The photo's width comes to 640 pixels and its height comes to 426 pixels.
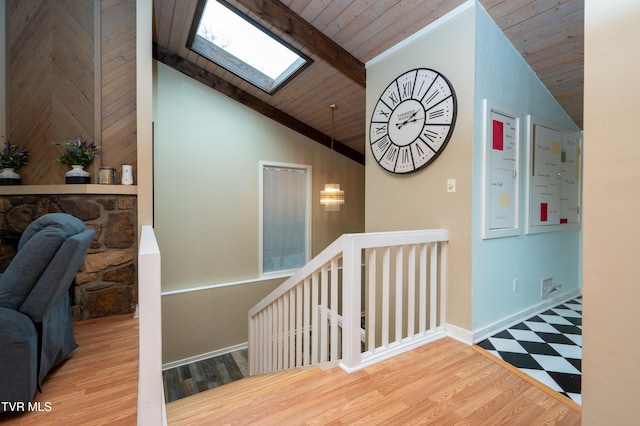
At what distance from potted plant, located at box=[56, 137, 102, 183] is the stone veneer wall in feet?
0.55

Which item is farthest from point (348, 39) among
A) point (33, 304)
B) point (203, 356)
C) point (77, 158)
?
point (203, 356)

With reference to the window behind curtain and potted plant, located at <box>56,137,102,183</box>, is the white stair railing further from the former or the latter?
potted plant, located at <box>56,137,102,183</box>

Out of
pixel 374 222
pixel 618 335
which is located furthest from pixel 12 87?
pixel 618 335

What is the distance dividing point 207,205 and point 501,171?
371 centimetres

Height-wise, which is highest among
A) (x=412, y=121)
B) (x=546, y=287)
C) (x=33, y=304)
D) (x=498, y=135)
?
(x=412, y=121)

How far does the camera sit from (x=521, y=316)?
2.61 m

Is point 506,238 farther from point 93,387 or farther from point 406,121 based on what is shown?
point 93,387

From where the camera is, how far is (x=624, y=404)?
96 centimetres

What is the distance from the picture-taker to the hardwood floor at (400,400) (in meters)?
1.41

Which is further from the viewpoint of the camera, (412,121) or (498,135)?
(412,121)

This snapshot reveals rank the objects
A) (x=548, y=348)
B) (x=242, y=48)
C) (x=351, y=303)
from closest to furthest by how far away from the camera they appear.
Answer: (x=351, y=303) → (x=548, y=348) → (x=242, y=48)

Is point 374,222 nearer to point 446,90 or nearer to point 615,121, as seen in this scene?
point 446,90

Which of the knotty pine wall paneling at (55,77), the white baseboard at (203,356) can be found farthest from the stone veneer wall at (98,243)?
the white baseboard at (203,356)

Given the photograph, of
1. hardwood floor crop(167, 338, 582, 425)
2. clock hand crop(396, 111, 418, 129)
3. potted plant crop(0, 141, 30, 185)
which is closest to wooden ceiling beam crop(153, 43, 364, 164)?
potted plant crop(0, 141, 30, 185)
